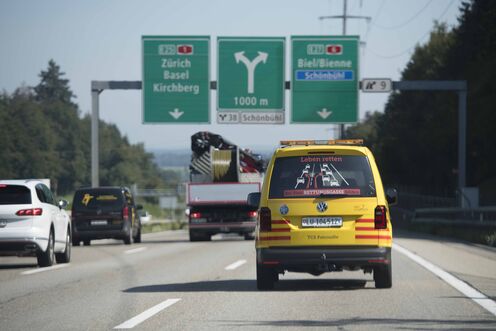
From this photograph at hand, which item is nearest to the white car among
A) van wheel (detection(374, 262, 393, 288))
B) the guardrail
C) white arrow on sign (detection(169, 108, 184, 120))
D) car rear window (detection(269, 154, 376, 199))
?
car rear window (detection(269, 154, 376, 199))

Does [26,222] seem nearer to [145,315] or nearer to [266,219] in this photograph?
[266,219]

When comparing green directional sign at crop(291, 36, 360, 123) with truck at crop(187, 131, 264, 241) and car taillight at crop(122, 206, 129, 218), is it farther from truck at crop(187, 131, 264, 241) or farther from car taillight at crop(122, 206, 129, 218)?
car taillight at crop(122, 206, 129, 218)

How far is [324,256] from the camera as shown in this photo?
15125mm

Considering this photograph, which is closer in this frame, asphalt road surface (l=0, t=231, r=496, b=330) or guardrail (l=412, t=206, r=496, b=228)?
asphalt road surface (l=0, t=231, r=496, b=330)

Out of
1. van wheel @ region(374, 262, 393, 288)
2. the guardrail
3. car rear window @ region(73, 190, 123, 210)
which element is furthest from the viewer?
the guardrail

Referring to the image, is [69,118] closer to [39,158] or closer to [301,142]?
[39,158]

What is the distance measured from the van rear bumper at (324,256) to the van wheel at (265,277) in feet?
1.20

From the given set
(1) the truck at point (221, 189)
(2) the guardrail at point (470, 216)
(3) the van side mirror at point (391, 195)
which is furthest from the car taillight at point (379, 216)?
(1) the truck at point (221, 189)

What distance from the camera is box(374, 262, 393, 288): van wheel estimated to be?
15.6 metres

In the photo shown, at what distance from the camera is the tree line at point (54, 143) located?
4929 inches

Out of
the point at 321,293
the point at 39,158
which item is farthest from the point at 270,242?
the point at 39,158

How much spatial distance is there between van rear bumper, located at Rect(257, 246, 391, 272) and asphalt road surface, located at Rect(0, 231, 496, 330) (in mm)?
417

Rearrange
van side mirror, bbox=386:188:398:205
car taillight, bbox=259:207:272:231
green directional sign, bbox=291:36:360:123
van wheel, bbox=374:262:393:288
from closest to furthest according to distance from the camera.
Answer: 1. car taillight, bbox=259:207:272:231
2. van wheel, bbox=374:262:393:288
3. van side mirror, bbox=386:188:398:205
4. green directional sign, bbox=291:36:360:123

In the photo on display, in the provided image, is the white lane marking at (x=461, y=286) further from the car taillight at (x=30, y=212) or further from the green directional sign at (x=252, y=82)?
the green directional sign at (x=252, y=82)
